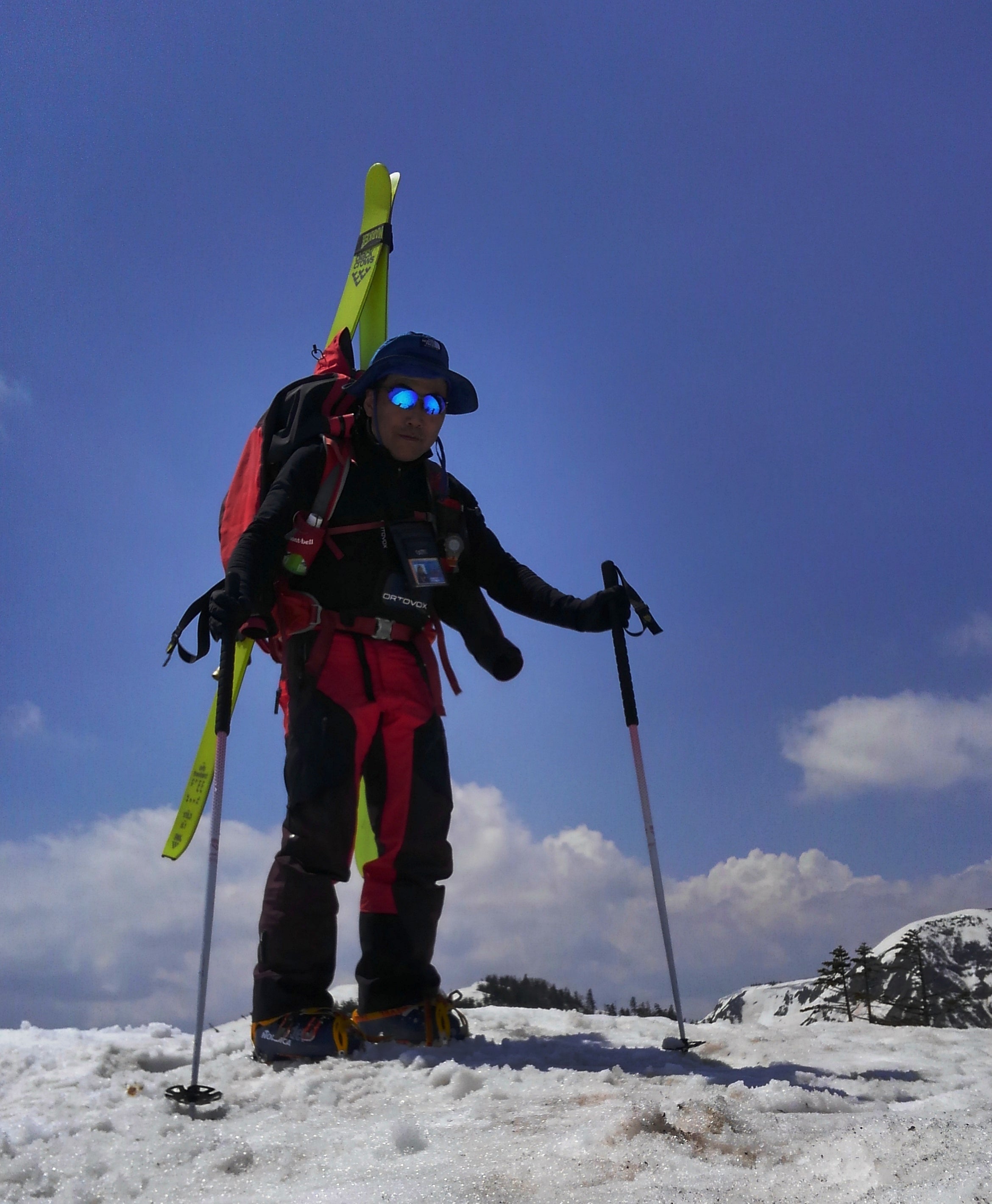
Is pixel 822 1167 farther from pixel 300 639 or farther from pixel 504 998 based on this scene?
pixel 504 998

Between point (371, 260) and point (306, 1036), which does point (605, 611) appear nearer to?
point (306, 1036)

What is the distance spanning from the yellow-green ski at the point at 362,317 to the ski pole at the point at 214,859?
774 millimetres

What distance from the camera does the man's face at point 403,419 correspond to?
459 cm

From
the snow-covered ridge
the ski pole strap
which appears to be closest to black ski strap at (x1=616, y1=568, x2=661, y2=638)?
the ski pole strap

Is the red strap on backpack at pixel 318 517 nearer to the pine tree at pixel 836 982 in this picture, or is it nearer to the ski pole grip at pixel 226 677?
the ski pole grip at pixel 226 677

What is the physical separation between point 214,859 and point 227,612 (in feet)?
3.47

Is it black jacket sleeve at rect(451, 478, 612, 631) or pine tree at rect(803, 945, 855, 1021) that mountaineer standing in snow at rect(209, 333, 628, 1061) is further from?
pine tree at rect(803, 945, 855, 1021)

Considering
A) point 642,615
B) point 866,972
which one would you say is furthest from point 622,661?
point 866,972

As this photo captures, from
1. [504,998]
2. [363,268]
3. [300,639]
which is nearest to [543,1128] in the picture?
[300,639]

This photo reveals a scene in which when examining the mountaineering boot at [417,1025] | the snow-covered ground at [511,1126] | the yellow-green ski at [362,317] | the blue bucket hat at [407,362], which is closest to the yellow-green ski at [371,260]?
the yellow-green ski at [362,317]

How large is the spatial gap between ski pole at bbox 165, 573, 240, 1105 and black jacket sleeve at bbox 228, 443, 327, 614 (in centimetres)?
9

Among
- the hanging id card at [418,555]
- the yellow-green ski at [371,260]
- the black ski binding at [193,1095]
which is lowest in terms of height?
the black ski binding at [193,1095]

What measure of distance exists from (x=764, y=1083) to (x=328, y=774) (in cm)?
213

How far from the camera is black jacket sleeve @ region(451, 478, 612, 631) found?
15.8ft
